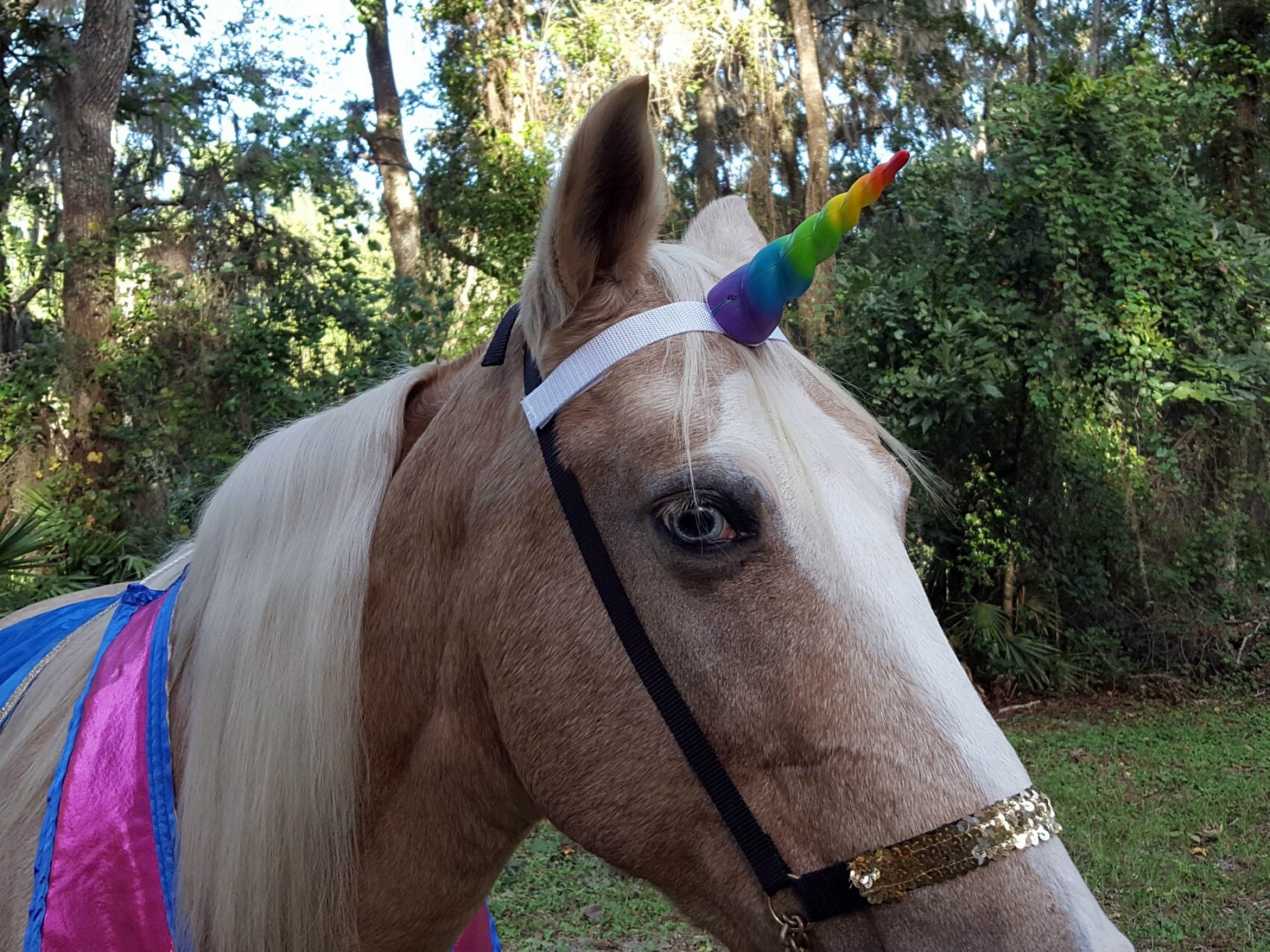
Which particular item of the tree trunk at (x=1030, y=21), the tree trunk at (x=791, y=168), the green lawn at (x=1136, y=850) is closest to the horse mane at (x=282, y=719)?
the green lawn at (x=1136, y=850)

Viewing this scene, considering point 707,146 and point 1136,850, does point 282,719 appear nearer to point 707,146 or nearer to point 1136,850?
point 1136,850

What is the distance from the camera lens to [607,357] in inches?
54.6

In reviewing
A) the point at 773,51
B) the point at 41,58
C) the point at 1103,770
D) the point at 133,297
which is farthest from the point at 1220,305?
the point at 41,58

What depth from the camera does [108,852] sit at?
57.0 inches

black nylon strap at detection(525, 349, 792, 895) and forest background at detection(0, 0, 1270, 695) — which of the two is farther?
forest background at detection(0, 0, 1270, 695)

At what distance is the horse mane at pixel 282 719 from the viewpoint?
142cm

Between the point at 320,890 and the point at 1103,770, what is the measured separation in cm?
741

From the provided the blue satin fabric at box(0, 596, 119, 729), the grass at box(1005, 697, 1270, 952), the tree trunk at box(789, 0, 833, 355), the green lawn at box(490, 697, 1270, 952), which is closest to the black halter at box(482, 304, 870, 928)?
→ the blue satin fabric at box(0, 596, 119, 729)

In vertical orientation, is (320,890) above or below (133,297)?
below

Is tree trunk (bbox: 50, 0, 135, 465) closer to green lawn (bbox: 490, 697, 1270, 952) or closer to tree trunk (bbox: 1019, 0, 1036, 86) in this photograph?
green lawn (bbox: 490, 697, 1270, 952)

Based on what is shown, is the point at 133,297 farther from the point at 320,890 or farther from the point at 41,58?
the point at 320,890

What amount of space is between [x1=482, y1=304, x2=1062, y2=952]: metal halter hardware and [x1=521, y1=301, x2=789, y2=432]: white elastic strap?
0.03 m

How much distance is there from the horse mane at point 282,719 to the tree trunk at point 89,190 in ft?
26.7

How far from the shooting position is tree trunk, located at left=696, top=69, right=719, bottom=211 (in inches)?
599
